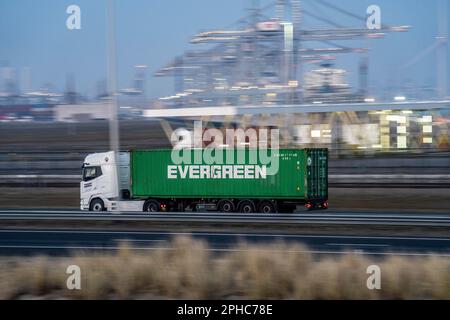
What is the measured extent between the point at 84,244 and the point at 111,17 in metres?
12.3

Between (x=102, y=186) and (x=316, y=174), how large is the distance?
29.2 feet

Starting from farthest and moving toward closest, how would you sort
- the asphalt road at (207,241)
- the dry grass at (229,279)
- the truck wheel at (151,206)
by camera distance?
the truck wheel at (151,206) < the asphalt road at (207,241) < the dry grass at (229,279)

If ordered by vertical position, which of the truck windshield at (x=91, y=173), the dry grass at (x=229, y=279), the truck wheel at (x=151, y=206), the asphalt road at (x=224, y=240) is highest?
the truck windshield at (x=91, y=173)

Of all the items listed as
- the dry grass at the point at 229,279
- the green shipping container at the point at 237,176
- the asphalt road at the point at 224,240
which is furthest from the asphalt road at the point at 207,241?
the green shipping container at the point at 237,176

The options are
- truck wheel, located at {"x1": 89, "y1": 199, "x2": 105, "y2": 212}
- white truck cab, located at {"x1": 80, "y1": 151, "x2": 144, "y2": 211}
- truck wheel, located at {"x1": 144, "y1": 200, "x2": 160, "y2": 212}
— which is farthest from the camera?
truck wheel, located at {"x1": 144, "y1": 200, "x2": 160, "y2": 212}

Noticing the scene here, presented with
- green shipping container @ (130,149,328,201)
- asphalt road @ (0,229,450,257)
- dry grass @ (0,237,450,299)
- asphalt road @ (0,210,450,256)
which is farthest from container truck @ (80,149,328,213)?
dry grass @ (0,237,450,299)

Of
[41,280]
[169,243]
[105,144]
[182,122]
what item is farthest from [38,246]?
[105,144]

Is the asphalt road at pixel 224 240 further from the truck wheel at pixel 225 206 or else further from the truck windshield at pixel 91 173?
the truck windshield at pixel 91 173

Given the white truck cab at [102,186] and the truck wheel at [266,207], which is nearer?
the truck wheel at [266,207]

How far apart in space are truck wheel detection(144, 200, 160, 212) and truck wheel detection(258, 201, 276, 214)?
4423 mm

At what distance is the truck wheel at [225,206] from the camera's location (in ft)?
103

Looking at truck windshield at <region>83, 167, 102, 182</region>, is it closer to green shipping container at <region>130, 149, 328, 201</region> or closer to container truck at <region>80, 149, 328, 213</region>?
container truck at <region>80, 149, 328, 213</region>

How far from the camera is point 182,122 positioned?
57.4 m

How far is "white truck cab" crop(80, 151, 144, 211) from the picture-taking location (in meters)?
31.9
